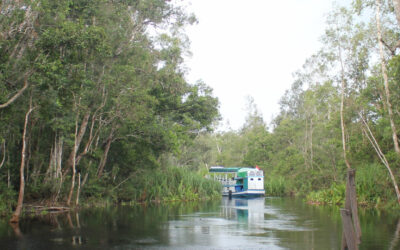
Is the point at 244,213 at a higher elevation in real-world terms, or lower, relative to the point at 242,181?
lower

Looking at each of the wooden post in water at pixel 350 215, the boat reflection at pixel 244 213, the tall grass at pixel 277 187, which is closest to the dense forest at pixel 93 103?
the boat reflection at pixel 244 213

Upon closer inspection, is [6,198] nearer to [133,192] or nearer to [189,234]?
[189,234]

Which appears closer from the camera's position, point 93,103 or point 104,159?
point 93,103

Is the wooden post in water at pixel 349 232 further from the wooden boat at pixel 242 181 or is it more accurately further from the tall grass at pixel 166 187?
the wooden boat at pixel 242 181

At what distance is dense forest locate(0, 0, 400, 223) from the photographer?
13500 mm

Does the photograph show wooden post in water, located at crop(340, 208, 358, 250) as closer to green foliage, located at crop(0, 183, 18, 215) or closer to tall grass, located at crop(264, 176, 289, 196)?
green foliage, located at crop(0, 183, 18, 215)

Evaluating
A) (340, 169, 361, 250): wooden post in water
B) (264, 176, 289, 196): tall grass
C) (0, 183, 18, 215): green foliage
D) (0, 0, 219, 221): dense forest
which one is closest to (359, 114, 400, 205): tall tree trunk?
(0, 0, 219, 221): dense forest

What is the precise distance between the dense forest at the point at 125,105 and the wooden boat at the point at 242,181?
4.20 metres

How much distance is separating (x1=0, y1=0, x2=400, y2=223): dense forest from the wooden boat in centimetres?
420

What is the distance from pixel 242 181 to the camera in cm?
3869

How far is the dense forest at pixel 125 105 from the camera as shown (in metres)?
13.5

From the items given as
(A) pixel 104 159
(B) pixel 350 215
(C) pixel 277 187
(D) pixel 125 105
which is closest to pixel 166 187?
(A) pixel 104 159

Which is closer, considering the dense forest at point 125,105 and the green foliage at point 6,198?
the dense forest at point 125,105

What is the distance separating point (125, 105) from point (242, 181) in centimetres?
2007
